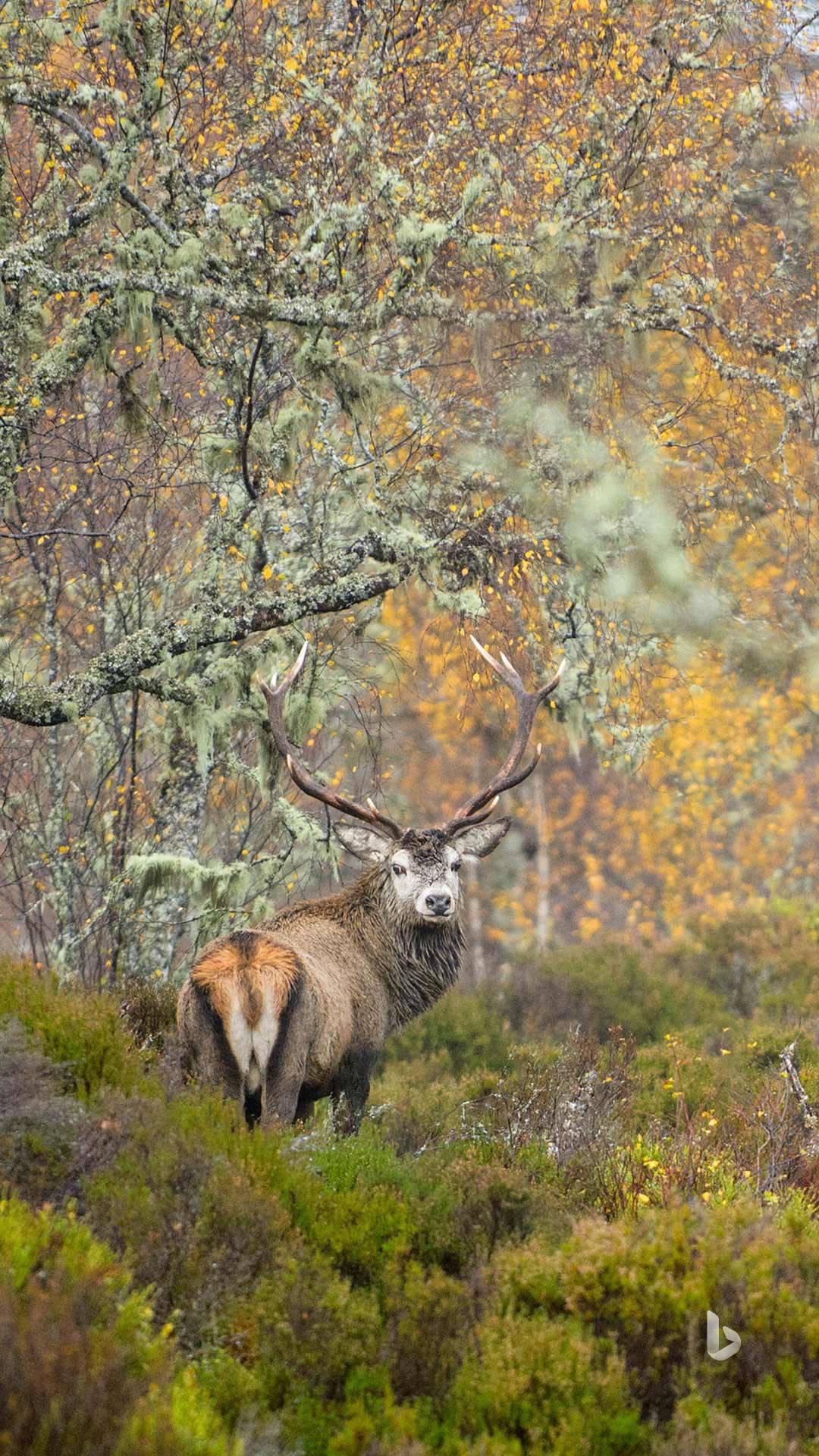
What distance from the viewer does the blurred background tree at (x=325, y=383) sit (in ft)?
26.6

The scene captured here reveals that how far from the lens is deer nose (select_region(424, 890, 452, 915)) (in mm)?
7172

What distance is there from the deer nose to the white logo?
3075mm

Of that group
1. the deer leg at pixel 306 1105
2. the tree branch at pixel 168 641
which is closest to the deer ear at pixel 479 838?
the tree branch at pixel 168 641

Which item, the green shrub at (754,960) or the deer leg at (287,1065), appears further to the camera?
the green shrub at (754,960)

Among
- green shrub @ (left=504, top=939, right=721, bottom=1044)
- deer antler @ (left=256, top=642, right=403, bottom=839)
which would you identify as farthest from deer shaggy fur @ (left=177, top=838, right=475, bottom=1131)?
green shrub @ (left=504, top=939, right=721, bottom=1044)

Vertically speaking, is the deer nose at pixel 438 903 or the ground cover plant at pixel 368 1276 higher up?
the deer nose at pixel 438 903

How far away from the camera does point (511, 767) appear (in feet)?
26.4

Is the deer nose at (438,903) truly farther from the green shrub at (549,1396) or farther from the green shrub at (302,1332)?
the green shrub at (549,1396)

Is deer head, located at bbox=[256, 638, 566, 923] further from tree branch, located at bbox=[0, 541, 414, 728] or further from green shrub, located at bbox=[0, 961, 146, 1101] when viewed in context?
green shrub, located at bbox=[0, 961, 146, 1101]

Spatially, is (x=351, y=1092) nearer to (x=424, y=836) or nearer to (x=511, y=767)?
(x=424, y=836)

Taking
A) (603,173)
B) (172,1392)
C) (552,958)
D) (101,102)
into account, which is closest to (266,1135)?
(172,1392)

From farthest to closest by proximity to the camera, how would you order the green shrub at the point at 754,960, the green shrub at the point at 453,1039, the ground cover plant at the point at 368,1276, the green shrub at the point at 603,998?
the green shrub at the point at 754,960 → the green shrub at the point at 603,998 → the green shrub at the point at 453,1039 → the ground cover plant at the point at 368,1276

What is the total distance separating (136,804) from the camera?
10164 millimetres

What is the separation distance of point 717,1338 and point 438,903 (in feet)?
10.3
